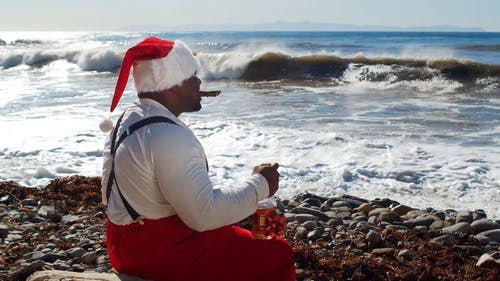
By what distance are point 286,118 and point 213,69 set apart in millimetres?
16151

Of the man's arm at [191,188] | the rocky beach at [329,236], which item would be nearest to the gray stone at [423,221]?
the rocky beach at [329,236]

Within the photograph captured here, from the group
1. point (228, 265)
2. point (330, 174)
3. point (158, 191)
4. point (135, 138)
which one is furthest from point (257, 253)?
point (330, 174)

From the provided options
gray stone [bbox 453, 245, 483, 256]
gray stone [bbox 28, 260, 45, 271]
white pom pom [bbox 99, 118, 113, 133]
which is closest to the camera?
white pom pom [bbox 99, 118, 113, 133]

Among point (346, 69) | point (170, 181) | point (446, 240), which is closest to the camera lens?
point (170, 181)

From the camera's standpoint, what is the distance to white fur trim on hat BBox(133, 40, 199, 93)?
8.91 feet

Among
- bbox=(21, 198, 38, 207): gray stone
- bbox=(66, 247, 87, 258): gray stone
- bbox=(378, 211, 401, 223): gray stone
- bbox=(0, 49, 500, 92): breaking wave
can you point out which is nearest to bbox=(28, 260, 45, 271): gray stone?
bbox=(66, 247, 87, 258): gray stone

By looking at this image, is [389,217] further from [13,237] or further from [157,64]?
[157,64]

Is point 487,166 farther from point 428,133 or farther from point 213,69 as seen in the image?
point 213,69

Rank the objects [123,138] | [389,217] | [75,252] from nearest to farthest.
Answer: [123,138] < [75,252] < [389,217]

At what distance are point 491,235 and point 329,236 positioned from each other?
5.70 feet

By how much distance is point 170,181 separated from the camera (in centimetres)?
248

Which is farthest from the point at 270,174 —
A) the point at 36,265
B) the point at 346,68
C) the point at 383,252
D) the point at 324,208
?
the point at 346,68

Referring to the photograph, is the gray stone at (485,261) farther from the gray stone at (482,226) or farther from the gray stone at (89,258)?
the gray stone at (89,258)

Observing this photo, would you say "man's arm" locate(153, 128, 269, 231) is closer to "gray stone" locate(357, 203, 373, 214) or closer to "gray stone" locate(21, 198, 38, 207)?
"gray stone" locate(357, 203, 373, 214)
